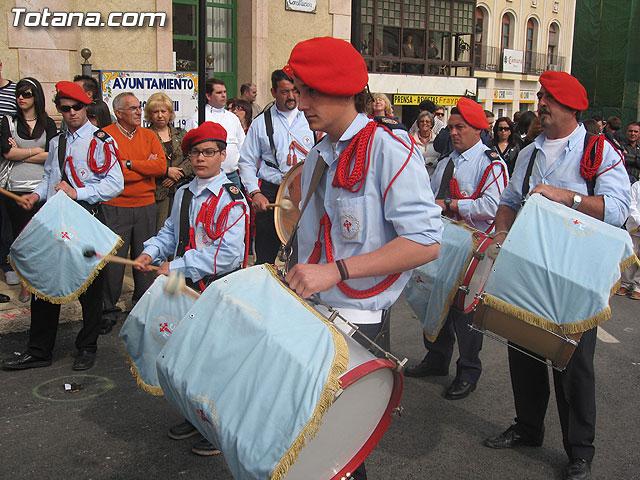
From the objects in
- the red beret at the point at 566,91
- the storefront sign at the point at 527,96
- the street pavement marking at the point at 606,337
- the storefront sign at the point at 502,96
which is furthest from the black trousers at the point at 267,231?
the storefront sign at the point at 527,96

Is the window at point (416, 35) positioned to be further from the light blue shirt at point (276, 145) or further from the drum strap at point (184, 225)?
the drum strap at point (184, 225)

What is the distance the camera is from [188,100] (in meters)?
9.46

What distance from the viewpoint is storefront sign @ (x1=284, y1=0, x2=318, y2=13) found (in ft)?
43.0

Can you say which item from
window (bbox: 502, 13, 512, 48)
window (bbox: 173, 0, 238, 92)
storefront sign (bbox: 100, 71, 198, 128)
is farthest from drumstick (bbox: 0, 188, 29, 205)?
window (bbox: 502, 13, 512, 48)

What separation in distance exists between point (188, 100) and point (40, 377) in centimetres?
555

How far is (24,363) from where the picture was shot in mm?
4852

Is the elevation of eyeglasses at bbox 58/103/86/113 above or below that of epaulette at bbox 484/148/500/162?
above

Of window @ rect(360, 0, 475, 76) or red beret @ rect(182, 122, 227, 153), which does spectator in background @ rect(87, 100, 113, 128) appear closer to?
red beret @ rect(182, 122, 227, 153)

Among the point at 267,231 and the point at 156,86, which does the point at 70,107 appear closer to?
the point at 267,231

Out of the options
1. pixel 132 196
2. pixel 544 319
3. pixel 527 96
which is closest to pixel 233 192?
pixel 544 319

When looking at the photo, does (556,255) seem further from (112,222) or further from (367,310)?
(112,222)

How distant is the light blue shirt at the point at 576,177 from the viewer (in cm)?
360

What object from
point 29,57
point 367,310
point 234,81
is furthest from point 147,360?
point 234,81

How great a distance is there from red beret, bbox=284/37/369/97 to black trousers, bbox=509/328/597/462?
1.98 m
